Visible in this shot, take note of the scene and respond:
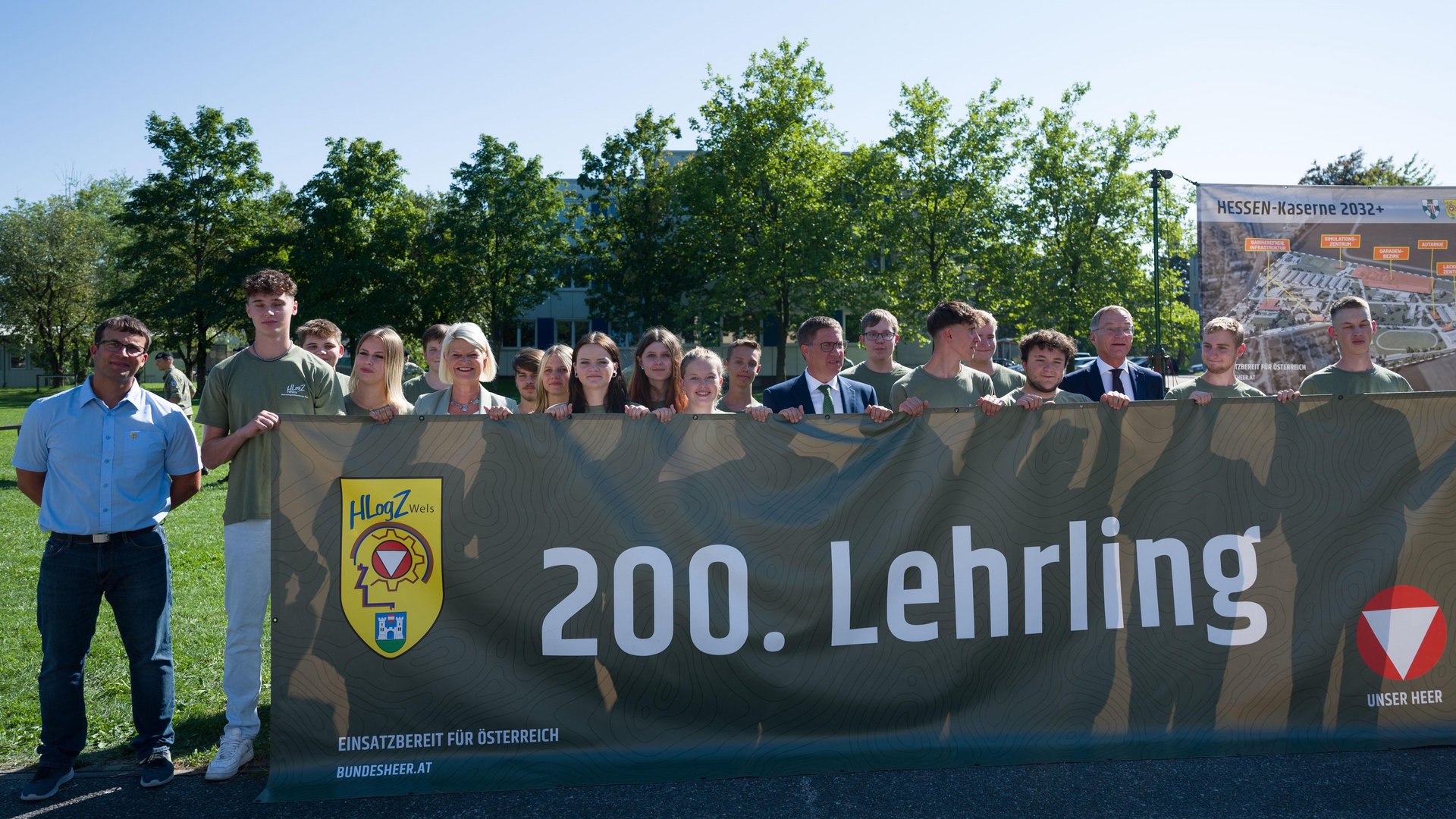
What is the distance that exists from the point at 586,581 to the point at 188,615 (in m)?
4.14

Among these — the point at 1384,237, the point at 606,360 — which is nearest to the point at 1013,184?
the point at 1384,237

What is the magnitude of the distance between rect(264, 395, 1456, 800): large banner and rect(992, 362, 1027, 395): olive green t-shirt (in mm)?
2010

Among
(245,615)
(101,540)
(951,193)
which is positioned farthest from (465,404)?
(951,193)

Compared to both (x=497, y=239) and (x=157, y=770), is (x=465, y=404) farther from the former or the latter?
(x=497, y=239)

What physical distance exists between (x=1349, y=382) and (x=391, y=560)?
5.25m

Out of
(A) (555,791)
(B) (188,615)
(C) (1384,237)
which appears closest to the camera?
(A) (555,791)

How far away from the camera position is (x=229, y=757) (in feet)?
13.7

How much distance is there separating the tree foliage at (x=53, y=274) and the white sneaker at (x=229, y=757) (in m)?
51.7

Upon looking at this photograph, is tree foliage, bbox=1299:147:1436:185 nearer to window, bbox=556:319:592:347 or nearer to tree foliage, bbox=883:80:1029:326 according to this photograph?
tree foliage, bbox=883:80:1029:326

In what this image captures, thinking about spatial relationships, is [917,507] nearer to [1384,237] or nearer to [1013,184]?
[1384,237]

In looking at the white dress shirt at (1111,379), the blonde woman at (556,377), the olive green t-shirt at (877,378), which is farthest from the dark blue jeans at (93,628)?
the white dress shirt at (1111,379)

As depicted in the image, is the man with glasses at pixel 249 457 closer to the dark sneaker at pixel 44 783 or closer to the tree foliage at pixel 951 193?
the dark sneaker at pixel 44 783

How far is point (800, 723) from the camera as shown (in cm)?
428

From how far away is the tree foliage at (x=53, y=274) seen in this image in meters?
49.1
